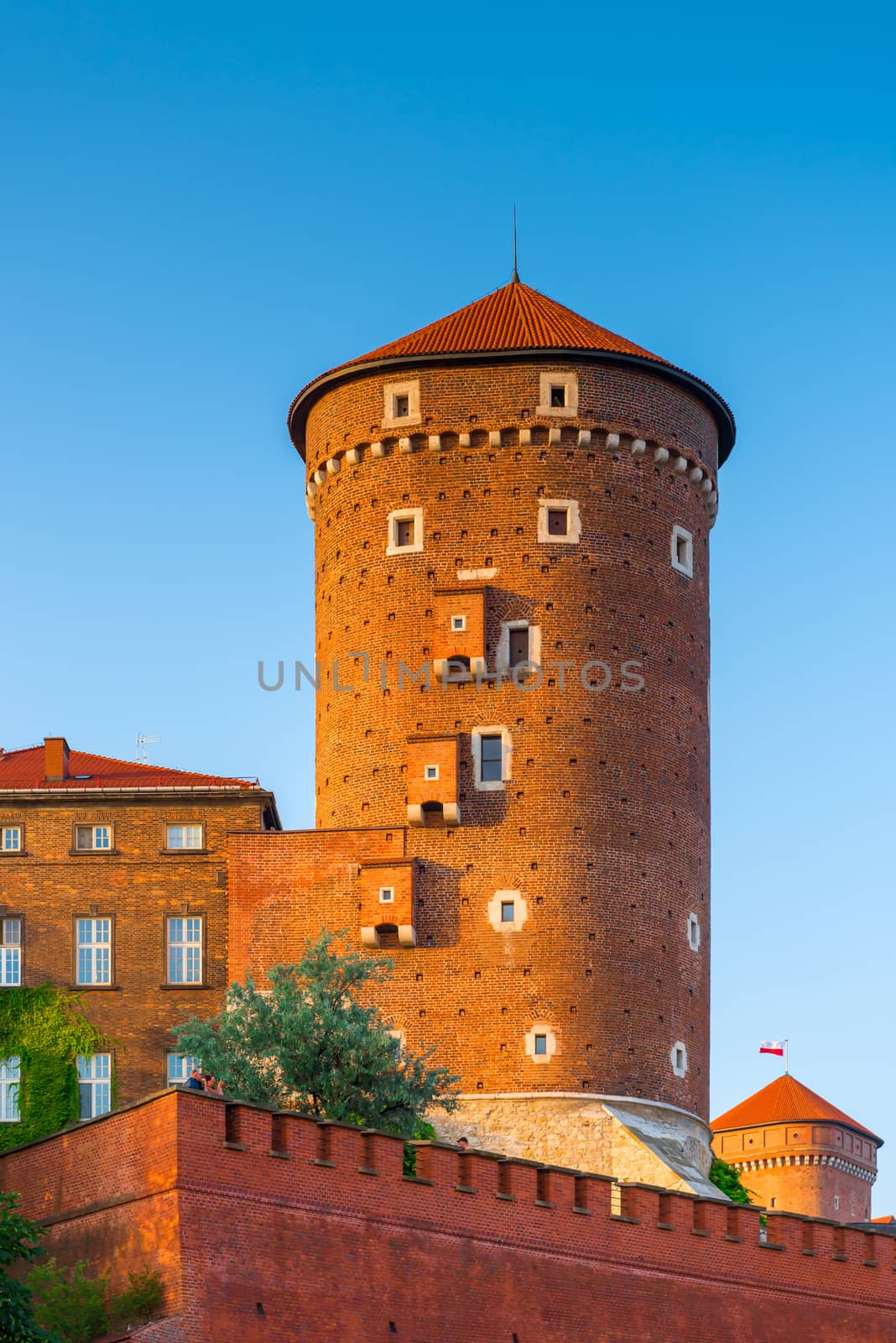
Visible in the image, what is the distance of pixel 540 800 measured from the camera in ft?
194

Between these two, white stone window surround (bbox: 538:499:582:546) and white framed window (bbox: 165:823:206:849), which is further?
white framed window (bbox: 165:823:206:849)

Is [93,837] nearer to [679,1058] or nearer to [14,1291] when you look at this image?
[679,1058]

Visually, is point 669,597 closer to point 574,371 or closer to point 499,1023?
point 574,371

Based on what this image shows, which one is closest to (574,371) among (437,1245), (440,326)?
(440,326)

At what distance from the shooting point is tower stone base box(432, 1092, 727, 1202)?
56.6 meters

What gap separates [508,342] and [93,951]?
1678 centimetres

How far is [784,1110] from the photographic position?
108 metres

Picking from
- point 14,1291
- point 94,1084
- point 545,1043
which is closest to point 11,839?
point 94,1084

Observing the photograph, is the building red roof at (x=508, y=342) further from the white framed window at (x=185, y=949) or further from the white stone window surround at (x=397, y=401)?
the white framed window at (x=185, y=949)

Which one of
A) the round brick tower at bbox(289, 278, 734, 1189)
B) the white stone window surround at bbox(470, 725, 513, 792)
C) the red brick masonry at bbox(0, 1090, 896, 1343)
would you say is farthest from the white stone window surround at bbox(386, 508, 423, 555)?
the red brick masonry at bbox(0, 1090, 896, 1343)

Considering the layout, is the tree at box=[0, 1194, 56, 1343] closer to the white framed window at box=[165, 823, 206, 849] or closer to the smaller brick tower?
the white framed window at box=[165, 823, 206, 849]

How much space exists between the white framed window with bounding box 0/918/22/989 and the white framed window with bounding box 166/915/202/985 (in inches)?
131

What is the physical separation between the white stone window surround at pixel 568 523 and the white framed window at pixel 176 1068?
14.0m

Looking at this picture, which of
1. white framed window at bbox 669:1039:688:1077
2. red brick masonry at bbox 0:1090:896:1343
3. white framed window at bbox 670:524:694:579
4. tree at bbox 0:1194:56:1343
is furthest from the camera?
white framed window at bbox 670:524:694:579
